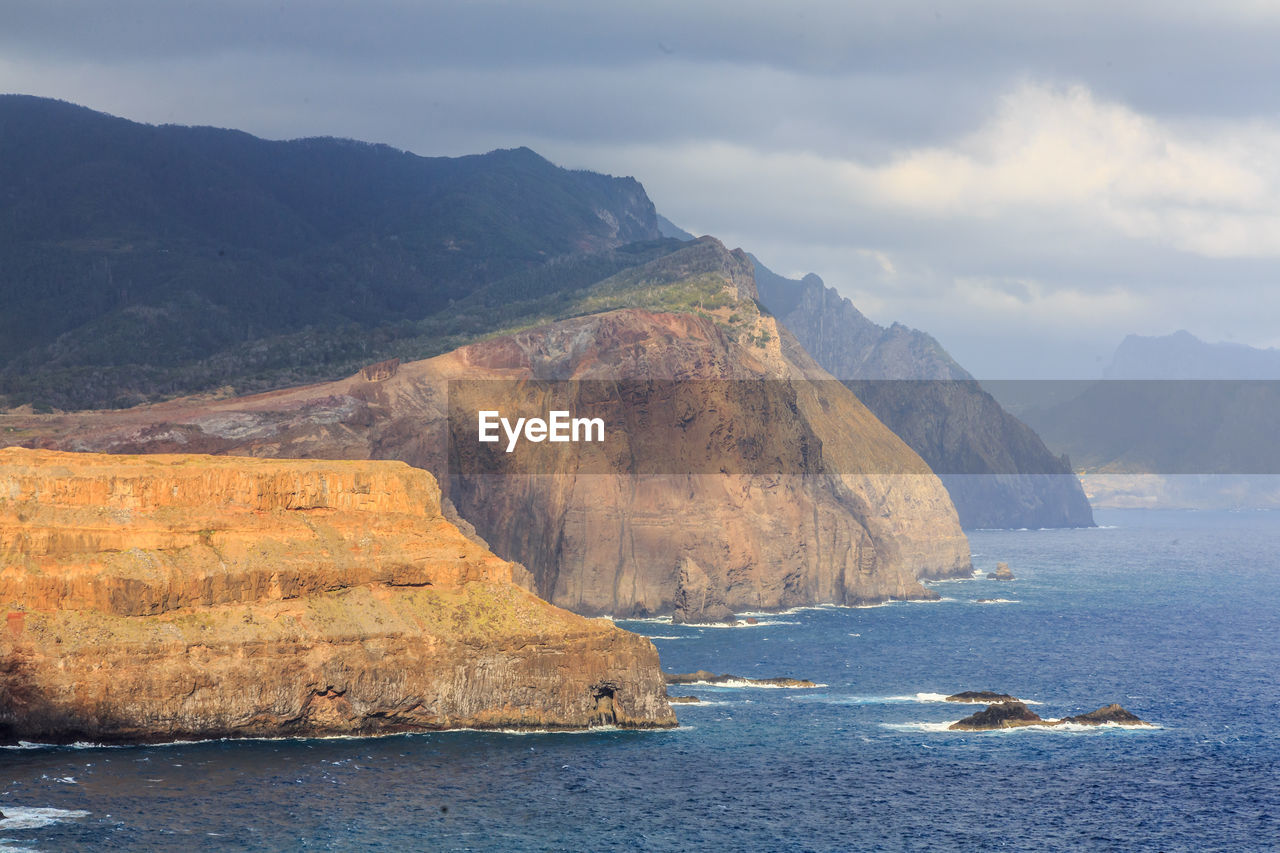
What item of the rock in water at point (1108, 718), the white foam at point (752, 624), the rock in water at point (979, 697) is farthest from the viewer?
the white foam at point (752, 624)

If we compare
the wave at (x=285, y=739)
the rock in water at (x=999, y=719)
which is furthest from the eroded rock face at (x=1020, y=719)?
the wave at (x=285, y=739)

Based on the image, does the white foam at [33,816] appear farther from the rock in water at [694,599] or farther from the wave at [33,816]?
the rock in water at [694,599]

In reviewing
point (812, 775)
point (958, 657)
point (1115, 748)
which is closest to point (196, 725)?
point (812, 775)

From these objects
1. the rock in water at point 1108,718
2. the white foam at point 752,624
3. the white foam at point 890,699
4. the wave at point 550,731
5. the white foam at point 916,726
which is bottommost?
the white foam at point 916,726

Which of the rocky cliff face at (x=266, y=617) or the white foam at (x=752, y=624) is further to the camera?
the white foam at (x=752, y=624)

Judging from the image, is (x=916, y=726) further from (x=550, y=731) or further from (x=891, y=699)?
(x=550, y=731)

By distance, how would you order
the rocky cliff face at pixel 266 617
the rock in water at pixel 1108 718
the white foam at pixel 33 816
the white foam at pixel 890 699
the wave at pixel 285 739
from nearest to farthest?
the white foam at pixel 33 816 < the wave at pixel 285 739 < the rocky cliff face at pixel 266 617 < the rock in water at pixel 1108 718 < the white foam at pixel 890 699

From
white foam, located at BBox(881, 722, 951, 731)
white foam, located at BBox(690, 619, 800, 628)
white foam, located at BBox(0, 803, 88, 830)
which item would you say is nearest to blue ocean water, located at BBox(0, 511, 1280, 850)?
white foam, located at BBox(0, 803, 88, 830)

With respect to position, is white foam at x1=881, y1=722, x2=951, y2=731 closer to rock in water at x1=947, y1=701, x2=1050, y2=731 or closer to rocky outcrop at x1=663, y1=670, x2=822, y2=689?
rock in water at x1=947, y1=701, x2=1050, y2=731

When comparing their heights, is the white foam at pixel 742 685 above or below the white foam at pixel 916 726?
above
